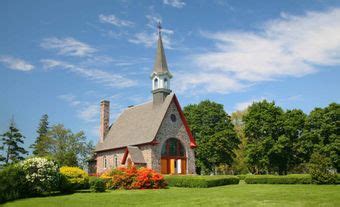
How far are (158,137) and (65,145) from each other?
47.0 feet

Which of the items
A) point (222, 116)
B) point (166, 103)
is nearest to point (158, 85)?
point (166, 103)

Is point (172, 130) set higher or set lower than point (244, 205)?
higher

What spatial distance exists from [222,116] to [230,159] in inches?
261

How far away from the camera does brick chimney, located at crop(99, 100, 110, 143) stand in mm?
50750

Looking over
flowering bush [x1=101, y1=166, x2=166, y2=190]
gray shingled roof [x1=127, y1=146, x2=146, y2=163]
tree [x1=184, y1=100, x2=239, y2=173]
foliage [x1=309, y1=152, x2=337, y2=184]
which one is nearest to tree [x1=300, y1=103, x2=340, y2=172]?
tree [x1=184, y1=100, x2=239, y2=173]

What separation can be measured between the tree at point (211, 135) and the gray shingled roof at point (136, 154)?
53.1 feet

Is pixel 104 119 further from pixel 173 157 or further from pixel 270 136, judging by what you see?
pixel 270 136

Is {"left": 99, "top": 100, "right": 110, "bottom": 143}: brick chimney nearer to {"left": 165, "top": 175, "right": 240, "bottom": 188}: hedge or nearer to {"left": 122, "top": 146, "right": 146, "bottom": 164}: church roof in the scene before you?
{"left": 122, "top": 146, "right": 146, "bottom": 164}: church roof

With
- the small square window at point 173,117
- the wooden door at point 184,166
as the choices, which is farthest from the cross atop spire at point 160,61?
the wooden door at point 184,166

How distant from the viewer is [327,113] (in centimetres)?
4728

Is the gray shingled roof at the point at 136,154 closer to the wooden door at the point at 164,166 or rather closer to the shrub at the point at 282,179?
the wooden door at the point at 164,166

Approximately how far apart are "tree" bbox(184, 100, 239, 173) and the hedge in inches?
825

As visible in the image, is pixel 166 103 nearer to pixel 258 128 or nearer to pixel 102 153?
pixel 102 153

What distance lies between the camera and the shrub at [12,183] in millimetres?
22250
